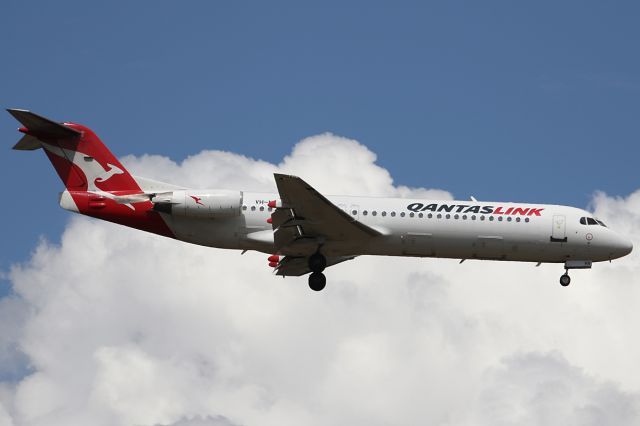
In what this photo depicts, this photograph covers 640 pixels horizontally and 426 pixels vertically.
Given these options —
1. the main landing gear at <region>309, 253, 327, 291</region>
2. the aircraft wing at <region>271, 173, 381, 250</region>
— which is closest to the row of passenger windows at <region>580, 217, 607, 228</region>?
the aircraft wing at <region>271, 173, 381, 250</region>

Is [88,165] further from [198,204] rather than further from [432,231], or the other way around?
[432,231]

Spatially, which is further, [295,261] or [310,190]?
[295,261]

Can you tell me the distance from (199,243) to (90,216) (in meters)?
4.08

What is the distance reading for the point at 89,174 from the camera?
205 ft

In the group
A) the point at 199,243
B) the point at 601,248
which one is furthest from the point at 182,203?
the point at 601,248

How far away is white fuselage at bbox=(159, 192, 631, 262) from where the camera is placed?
6169cm

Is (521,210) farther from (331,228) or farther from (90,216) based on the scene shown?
(90,216)

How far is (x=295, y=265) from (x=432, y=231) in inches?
226

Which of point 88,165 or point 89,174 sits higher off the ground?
point 88,165

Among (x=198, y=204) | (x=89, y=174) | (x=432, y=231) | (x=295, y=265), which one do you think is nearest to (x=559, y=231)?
(x=432, y=231)

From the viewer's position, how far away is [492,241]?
204 feet

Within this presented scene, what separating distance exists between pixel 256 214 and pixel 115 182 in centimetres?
542

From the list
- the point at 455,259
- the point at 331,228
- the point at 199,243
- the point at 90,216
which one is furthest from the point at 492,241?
the point at 90,216

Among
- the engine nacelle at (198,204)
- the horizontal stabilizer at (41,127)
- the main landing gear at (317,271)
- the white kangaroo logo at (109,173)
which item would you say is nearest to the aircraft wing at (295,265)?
the main landing gear at (317,271)
